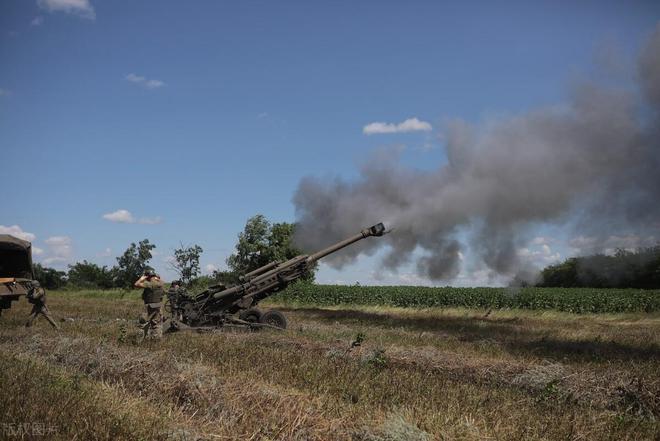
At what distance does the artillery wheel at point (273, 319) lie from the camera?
16.1 metres

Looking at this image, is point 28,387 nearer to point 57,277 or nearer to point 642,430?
point 642,430

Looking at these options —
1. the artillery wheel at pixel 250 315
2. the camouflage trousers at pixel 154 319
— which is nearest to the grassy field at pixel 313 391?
the camouflage trousers at pixel 154 319

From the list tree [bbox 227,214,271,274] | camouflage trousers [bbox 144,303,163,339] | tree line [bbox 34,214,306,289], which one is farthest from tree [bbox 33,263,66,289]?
camouflage trousers [bbox 144,303,163,339]

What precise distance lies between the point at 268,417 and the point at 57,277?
7141 cm

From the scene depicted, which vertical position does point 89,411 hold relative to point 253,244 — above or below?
below

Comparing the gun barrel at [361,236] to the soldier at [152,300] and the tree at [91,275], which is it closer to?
the soldier at [152,300]

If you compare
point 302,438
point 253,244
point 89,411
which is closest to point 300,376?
point 302,438

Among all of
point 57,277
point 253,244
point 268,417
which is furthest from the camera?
point 57,277

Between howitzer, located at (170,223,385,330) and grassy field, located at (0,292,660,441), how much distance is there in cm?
302

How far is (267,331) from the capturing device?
15.2 meters

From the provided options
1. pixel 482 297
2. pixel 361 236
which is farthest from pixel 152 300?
pixel 482 297

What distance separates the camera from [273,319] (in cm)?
1625

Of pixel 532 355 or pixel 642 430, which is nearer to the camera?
Answer: pixel 642 430

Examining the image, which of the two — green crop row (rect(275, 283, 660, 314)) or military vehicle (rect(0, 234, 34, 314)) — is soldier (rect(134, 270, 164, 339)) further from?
green crop row (rect(275, 283, 660, 314))
